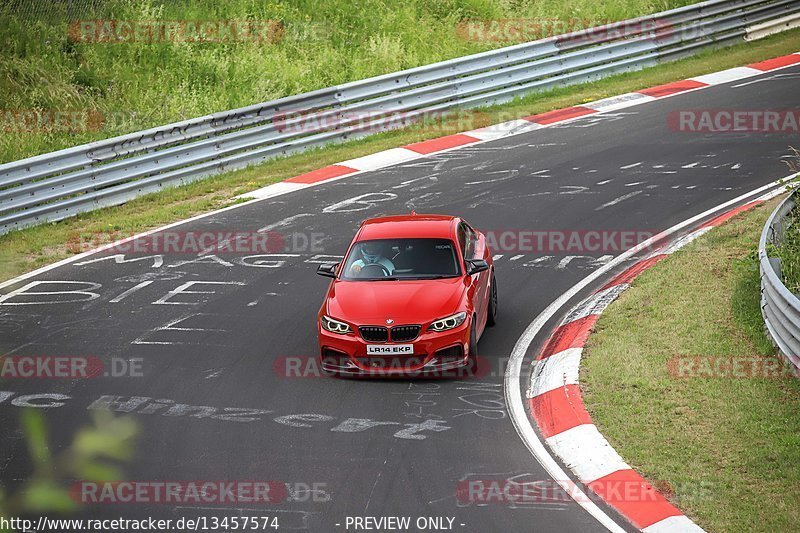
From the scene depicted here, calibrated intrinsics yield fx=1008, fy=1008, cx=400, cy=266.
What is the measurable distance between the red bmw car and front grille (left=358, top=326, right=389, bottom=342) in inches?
0.4

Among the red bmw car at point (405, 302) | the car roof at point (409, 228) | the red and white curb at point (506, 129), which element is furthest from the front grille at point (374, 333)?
the red and white curb at point (506, 129)

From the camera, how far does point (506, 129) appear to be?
2178 centimetres

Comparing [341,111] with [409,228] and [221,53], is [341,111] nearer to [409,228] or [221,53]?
[221,53]

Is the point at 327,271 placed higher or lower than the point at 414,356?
higher

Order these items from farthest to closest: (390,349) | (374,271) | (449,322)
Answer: (374,271), (449,322), (390,349)

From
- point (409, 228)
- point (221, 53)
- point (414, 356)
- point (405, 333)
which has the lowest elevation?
point (414, 356)

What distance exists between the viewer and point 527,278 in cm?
1404

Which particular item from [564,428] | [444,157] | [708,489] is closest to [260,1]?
[444,157]

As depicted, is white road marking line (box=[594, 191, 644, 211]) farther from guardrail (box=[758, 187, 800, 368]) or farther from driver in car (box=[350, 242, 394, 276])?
driver in car (box=[350, 242, 394, 276])

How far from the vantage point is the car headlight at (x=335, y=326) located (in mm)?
10594

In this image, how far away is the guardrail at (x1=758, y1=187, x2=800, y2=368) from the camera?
9.58m

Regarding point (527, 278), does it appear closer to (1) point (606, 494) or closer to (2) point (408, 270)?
(2) point (408, 270)

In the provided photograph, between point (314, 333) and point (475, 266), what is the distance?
2.20m

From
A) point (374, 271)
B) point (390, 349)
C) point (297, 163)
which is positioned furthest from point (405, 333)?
point (297, 163)
